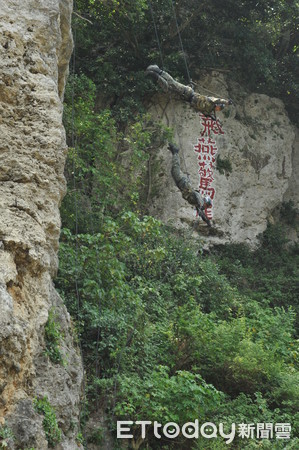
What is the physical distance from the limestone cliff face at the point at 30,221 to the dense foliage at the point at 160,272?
0.55 m

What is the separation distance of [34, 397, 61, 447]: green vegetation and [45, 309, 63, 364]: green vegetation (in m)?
0.62

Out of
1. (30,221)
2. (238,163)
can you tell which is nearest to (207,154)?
(238,163)

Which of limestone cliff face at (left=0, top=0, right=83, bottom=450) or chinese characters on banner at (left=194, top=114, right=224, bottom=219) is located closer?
limestone cliff face at (left=0, top=0, right=83, bottom=450)

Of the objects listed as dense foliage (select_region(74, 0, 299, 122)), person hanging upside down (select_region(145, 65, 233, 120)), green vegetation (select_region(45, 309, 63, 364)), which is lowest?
green vegetation (select_region(45, 309, 63, 364))

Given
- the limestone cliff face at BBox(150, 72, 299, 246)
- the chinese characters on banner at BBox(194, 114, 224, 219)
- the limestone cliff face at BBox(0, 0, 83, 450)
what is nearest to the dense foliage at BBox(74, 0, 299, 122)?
the limestone cliff face at BBox(150, 72, 299, 246)

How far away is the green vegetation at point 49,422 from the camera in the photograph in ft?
14.6

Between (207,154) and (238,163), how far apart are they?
76 centimetres

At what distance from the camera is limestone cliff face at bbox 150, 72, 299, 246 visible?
11945 mm

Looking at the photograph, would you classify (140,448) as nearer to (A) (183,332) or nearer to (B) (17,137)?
(A) (183,332)

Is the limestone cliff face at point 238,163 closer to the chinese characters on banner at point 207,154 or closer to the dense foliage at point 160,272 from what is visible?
the chinese characters on banner at point 207,154

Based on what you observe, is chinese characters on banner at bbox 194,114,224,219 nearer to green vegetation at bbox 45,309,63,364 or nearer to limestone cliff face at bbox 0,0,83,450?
limestone cliff face at bbox 0,0,83,450

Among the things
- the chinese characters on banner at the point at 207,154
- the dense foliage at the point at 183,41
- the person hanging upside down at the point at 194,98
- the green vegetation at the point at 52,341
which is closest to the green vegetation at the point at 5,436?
the green vegetation at the point at 52,341

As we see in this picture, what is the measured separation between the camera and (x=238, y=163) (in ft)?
41.7

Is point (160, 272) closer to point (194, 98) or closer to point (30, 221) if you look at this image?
point (194, 98)
